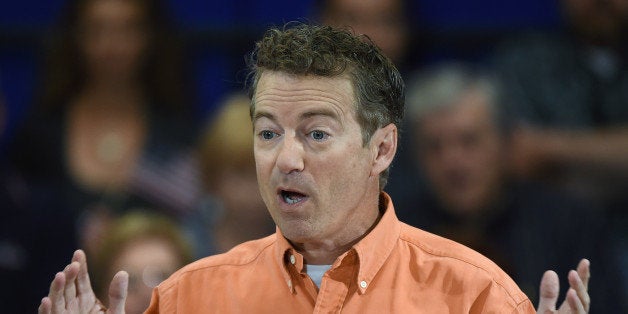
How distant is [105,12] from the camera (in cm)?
464

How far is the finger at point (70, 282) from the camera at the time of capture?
7.63ft

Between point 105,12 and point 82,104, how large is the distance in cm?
46

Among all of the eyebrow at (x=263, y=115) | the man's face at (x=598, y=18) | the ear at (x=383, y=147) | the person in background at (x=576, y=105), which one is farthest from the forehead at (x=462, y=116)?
the eyebrow at (x=263, y=115)

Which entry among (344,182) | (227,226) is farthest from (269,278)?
(227,226)

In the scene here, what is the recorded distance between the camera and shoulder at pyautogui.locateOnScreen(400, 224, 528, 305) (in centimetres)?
240

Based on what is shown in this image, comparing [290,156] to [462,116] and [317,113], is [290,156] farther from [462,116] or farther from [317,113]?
[462,116]

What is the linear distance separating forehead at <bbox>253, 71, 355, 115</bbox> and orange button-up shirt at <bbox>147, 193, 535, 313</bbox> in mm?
335

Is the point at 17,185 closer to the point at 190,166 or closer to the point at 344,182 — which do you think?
the point at 190,166

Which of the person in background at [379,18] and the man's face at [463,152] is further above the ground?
the person in background at [379,18]

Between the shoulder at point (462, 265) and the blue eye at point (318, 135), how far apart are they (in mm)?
358

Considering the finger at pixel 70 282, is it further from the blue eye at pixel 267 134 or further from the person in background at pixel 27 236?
the person in background at pixel 27 236

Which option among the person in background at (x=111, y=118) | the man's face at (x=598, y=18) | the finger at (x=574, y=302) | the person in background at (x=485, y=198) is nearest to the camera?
the finger at (x=574, y=302)

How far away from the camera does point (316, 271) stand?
97.3 inches

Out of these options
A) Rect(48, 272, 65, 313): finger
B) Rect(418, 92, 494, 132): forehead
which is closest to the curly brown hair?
Rect(48, 272, 65, 313): finger
